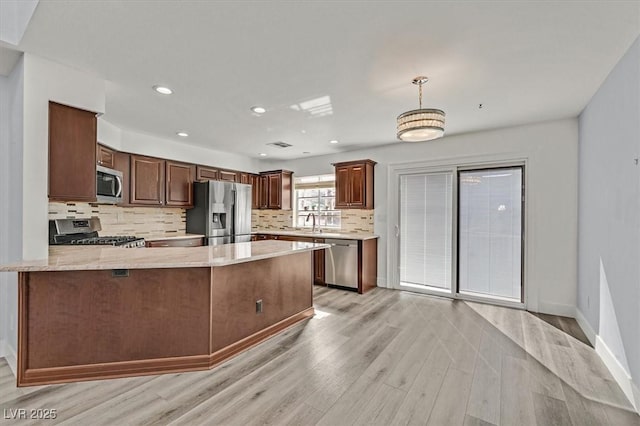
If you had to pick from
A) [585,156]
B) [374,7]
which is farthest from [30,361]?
[585,156]

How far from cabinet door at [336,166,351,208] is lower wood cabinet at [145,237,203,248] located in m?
2.49

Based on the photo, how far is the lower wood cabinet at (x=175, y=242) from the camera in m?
4.31

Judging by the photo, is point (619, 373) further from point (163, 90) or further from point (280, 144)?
point (280, 144)

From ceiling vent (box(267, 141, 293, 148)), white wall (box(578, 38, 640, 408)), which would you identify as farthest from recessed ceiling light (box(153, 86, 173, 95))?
white wall (box(578, 38, 640, 408))

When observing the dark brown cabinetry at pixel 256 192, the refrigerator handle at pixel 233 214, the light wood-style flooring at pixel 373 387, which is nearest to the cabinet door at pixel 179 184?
the refrigerator handle at pixel 233 214

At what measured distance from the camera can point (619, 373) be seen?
87.7 inches

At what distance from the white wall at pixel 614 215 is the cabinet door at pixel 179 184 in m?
5.33

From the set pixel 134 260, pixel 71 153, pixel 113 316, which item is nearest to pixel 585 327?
pixel 134 260

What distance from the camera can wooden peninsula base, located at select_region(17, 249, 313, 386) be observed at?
7.03 feet

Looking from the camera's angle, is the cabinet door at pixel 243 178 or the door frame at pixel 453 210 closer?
the door frame at pixel 453 210

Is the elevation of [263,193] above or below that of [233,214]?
above

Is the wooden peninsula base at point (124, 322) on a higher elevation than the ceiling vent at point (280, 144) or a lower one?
lower

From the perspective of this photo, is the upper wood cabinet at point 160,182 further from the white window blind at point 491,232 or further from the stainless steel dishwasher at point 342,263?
the white window blind at point 491,232

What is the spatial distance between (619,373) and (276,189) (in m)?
5.31
